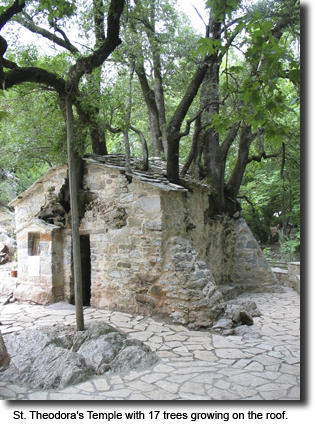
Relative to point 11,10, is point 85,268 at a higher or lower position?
lower

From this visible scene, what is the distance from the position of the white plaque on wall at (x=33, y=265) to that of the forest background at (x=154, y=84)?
2.14 metres

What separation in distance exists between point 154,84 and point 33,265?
713cm

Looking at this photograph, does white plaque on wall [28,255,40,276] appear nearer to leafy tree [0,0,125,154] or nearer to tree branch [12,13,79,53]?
leafy tree [0,0,125,154]

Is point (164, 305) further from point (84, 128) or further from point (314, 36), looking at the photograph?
point (314, 36)

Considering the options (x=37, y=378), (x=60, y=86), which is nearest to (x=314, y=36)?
(x=60, y=86)

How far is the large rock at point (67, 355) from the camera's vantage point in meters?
3.42

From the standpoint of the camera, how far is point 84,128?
19.2 feet

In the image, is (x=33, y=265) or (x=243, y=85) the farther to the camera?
(x=33, y=265)

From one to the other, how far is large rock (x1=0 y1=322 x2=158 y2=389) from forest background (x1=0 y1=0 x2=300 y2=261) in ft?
8.65

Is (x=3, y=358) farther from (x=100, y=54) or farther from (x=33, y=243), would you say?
(x=100, y=54)

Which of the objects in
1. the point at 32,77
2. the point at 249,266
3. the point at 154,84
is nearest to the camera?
the point at 32,77

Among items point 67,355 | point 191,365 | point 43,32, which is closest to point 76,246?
point 67,355

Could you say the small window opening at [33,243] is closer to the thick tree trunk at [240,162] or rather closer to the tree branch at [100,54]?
the tree branch at [100,54]

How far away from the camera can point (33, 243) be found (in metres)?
7.32
